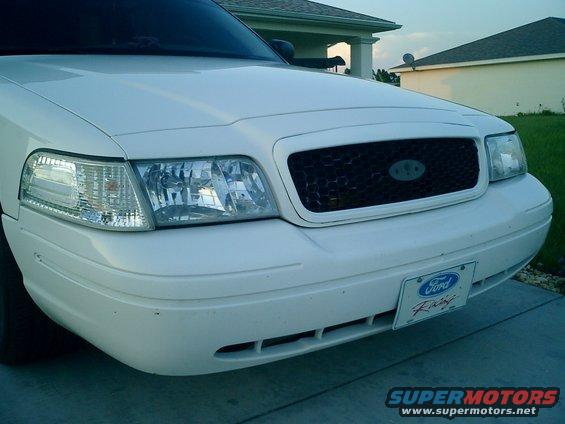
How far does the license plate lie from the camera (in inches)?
73.5

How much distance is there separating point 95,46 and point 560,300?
285 centimetres

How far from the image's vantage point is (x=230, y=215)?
1.70m

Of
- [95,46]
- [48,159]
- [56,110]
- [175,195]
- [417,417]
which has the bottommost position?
[417,417]

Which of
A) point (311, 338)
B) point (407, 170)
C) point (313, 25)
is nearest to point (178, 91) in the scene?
point (407, 170)

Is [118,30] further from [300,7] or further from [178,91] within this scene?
Answer: [300,7]

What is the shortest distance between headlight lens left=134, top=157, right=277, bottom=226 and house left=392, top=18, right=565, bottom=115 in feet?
74.2

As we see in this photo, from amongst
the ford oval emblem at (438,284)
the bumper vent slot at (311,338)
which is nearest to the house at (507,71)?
the ford oval emblem at (438,284)

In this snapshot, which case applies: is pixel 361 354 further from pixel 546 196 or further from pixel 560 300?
pixel 560 300

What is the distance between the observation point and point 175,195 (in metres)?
1.69

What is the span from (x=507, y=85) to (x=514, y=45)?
2.37 metres

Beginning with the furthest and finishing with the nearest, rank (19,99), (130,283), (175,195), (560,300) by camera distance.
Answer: (560,300), (19,99), (175,195), (130,283)

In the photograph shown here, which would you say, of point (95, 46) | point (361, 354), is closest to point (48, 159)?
point (95, 46)

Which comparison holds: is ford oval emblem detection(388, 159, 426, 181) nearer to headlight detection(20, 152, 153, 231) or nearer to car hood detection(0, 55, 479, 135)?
car hood detection(0, 55, 479, 135)

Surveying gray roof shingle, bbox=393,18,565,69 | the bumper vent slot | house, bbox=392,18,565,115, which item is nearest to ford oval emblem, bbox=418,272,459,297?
the bumper vent slot
